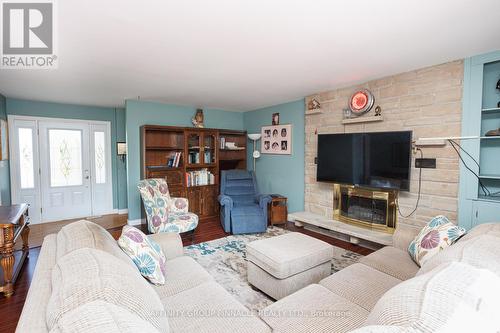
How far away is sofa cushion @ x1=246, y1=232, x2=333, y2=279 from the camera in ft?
6.61

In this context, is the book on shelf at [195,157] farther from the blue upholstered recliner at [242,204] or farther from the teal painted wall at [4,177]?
the teal painted wall at [4,177]

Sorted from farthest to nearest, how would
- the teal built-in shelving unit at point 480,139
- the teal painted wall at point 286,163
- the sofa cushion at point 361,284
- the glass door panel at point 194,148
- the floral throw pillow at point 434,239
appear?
the glass door panel at point 194,148 → the teal painted wall at point 286,163 → the teal built-in shelving unit at point 480,139 → the floral throw pillow at point 434,239 → the sofa cushion at point 361,284

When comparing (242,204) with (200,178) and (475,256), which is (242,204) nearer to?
(200,178)

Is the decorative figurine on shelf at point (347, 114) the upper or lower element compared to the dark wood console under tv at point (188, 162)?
upper

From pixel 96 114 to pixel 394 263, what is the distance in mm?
5643

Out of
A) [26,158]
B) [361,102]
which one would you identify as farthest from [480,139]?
[26,158]

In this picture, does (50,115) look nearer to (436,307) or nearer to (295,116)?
(295,116)

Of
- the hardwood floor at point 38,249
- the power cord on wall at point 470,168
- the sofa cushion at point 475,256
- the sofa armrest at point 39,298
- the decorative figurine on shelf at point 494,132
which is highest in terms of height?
the decorative figurine on shelf at point 494,132

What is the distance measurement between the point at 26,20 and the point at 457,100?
4003 mm

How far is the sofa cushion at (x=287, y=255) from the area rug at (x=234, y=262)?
0.94ft

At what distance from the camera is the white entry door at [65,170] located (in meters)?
Answer: 4.60

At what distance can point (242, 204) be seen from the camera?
4297 mm

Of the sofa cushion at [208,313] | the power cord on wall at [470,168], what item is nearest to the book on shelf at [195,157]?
the sofa cushion at [208,313]

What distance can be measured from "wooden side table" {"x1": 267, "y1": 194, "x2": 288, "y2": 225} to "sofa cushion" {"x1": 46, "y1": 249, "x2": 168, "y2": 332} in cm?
335
